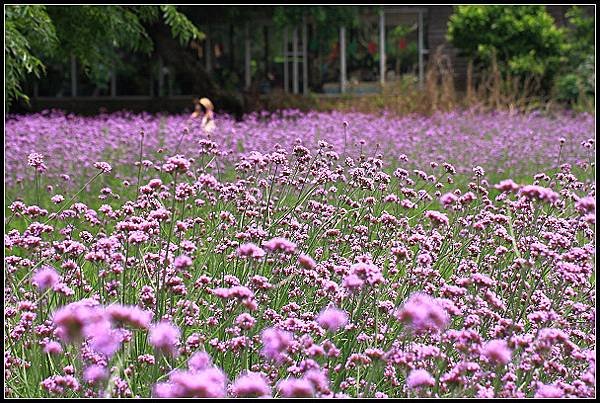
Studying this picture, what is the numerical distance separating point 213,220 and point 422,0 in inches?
744

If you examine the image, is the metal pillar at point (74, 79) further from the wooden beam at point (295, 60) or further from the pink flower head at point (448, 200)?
the pink flower head at point (448, 200)

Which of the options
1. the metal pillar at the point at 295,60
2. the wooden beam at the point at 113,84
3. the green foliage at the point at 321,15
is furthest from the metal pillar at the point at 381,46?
the wooden beam at the point at 113,84

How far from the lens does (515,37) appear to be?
62.6 ft

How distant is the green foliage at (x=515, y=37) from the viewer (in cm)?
1870

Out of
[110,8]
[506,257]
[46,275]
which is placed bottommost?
[506,257]

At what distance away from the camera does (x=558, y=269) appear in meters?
2.86

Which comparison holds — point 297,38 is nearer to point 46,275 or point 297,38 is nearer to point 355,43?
point 355,43

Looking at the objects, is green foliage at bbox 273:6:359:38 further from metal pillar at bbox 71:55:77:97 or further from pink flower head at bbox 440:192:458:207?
pink flower head at bbox 440:192:458:207

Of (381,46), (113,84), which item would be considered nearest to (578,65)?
(381,46)

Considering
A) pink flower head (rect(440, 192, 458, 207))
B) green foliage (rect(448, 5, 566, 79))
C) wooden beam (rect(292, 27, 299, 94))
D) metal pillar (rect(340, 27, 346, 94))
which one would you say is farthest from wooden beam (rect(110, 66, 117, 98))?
pink flower head (rect(440, 192, 458, 207))

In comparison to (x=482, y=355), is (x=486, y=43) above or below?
above

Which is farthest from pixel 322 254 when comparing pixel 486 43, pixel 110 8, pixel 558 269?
pixel 486 43

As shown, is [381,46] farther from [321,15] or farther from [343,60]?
[321,15]

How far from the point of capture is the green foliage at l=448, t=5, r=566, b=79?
18.7 metres
